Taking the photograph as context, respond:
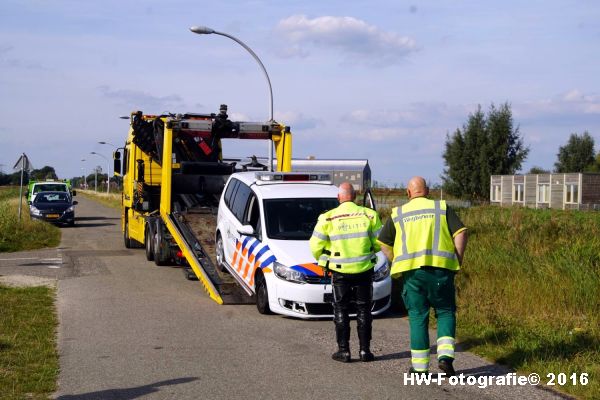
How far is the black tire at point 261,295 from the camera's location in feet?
36.8

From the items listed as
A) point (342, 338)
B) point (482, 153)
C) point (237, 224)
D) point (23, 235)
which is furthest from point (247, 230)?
point (482, 153)

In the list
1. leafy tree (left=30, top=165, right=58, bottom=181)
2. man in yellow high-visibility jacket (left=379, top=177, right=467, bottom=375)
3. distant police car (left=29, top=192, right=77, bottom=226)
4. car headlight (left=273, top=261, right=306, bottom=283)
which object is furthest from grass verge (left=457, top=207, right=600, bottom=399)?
leafy tree (left=30, top=165, right=58, bottom=181)

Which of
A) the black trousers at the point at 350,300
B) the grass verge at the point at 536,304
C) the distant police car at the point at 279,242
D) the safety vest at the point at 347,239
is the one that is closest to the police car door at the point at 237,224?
the distant police car at the point at 279,242

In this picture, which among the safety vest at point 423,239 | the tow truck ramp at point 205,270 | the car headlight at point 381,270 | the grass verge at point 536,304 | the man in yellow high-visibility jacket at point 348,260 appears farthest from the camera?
the tow truck ramp at point 205,270

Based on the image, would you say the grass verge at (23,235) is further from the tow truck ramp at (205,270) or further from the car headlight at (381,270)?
the car headlight at (381,270)

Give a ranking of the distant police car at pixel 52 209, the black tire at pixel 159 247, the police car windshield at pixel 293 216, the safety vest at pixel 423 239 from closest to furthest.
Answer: the safety vest at pixel 423 239
the police car windshield at pixel 293 216
the black tire at pixel 159 247
the distant police car at pixel 52 209

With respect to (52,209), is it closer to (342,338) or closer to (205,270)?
(205,270)

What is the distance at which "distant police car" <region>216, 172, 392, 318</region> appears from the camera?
10789mm

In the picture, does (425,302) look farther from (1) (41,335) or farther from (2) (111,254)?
(2) (111,254)

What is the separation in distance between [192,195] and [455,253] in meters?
10.5

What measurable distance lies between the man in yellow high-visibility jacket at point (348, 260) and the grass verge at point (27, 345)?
295cm

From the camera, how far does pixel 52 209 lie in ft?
108

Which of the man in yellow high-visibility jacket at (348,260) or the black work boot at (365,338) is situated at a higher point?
the man in yellow high-visibility jacket at (348,260)

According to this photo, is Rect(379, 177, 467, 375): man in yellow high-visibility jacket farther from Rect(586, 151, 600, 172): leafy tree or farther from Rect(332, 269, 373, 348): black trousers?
Rect(586, 151, 600, 172): leafy tree
